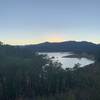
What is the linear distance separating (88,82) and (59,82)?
130 inches

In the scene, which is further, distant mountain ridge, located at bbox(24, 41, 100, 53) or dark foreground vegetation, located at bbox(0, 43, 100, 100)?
distant mountain ridge, located at bbox(24, 41, 100, 53)

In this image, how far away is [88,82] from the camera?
2461cm

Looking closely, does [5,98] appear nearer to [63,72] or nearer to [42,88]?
[42,88]

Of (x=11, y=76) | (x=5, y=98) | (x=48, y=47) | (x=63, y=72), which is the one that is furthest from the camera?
(x=48, y=47)

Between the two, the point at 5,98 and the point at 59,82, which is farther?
the point at 59,82

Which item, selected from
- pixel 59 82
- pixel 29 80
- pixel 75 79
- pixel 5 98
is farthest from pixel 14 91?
pixel 75 79

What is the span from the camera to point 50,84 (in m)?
26.0

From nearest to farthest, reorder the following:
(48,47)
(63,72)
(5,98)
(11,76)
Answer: (5,98), (11,76), (63,72), (48,47)

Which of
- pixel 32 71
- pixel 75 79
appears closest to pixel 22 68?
pixel 32 71

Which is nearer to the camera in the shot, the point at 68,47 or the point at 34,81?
the point at 34,81

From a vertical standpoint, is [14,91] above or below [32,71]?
below

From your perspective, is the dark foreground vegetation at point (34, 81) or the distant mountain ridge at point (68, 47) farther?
the distant mountain ridge at point (68, 47)

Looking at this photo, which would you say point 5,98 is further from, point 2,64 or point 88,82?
point 88,82

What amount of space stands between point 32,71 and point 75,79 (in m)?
4.82
